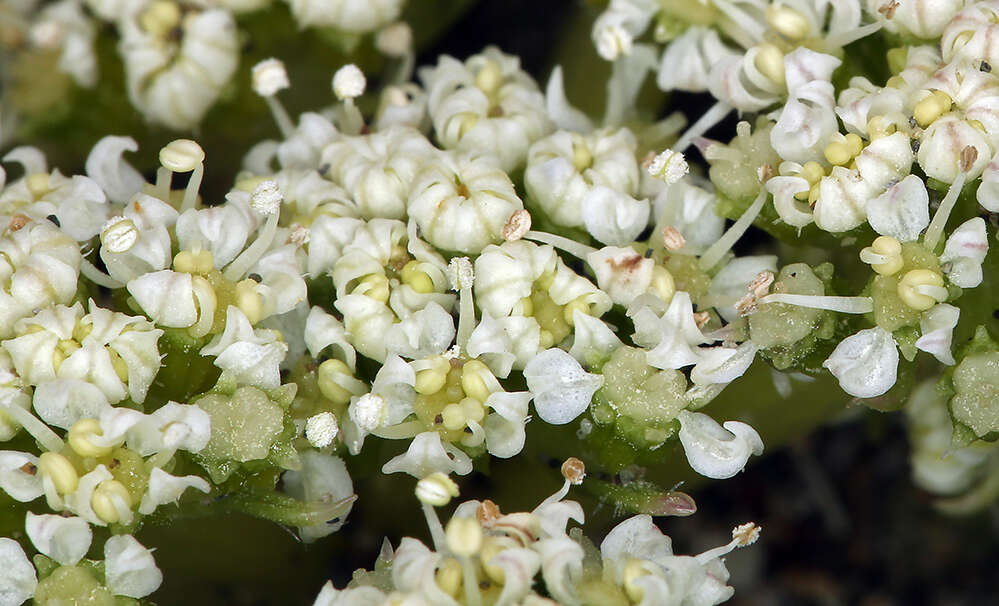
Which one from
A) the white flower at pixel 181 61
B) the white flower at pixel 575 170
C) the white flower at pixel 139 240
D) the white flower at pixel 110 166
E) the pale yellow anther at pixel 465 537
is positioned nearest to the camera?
the pale yellow anther at pixel 465 537

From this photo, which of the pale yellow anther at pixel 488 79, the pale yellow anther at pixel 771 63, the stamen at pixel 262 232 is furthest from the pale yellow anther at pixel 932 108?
the stamen at pixel 262 232

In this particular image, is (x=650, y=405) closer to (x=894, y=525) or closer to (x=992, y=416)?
(x=992, y=416)

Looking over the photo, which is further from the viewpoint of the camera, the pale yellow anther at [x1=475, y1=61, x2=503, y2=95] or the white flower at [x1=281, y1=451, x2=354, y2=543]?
the pale yellow anther at [x1=475, y1=61, x2=503, y2=95]

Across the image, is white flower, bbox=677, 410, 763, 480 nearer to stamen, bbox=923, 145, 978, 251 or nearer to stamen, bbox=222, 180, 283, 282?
stamen, bbox=923, 145, 978, 251

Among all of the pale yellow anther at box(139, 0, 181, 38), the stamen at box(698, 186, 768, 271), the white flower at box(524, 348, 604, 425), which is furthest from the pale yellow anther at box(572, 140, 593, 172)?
the pale yellow anther at box(139, 0, 181, 38)

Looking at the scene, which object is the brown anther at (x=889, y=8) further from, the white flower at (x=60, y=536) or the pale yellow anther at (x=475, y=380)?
the white flower at (x=60, y=536)

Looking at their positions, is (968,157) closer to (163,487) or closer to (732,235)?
(732,235)

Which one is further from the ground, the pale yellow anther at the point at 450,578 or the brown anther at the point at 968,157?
the brown anther at the point at 968,157
